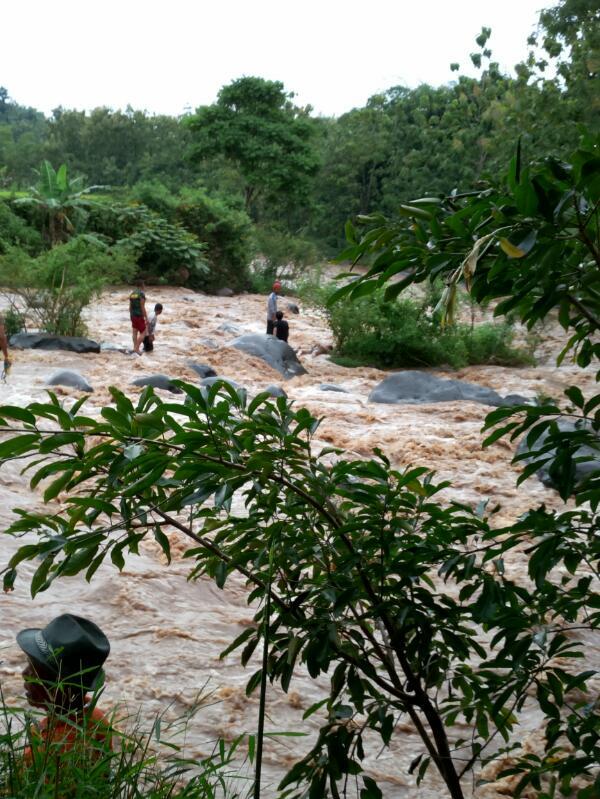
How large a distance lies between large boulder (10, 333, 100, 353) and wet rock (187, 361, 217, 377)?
1.49 m

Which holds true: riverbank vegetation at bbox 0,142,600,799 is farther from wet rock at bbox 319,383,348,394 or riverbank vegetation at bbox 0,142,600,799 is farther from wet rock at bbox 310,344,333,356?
wet rock at bbox 310,344,333,356

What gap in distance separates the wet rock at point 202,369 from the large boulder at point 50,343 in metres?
1.49

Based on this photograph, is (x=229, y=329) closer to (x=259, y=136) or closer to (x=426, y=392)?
(x=426, y=392)

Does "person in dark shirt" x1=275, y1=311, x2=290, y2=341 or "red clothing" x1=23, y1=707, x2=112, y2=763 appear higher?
"person in dark shirt" x1=275, y1=311, x2=290, y2=341

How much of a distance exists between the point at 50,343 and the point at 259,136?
19.5m

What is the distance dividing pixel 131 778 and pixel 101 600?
336 cm

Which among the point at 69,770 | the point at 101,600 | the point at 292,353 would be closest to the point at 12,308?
the point at 292,353

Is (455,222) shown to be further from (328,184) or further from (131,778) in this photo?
(328,184)

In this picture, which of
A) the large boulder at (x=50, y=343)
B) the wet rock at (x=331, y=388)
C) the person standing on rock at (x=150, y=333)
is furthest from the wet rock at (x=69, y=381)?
the wet rock at (x=331, y=388)

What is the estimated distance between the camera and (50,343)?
1242cm

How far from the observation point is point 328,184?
1419 inches

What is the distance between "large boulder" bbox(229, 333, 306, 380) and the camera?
42.9 ft

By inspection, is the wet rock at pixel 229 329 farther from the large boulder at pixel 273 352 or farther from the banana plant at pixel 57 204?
the banana plant at pixel 57 204

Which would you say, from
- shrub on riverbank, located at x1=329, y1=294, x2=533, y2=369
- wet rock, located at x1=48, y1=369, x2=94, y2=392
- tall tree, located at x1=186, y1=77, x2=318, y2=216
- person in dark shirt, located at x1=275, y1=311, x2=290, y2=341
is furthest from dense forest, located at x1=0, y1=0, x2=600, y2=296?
wet rock, located at x1=48, y1=369, x2=94, y2=392
